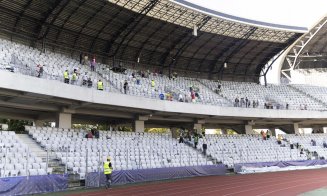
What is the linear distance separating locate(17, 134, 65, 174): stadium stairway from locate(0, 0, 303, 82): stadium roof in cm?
1240

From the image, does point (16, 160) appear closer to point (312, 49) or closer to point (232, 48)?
point (232, 48)

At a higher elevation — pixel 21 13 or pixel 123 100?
pixel 21 13

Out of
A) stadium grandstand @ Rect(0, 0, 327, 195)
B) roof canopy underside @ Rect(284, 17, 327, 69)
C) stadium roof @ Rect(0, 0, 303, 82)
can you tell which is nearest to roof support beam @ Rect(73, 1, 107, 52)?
stadium roof @ Rect(0, 0, 303, 82)

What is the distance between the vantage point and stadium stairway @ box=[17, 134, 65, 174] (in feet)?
60.5

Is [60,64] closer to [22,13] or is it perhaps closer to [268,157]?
[22,13]

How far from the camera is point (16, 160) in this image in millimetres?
16594

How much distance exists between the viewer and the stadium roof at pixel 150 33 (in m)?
28.7

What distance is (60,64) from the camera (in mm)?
28156

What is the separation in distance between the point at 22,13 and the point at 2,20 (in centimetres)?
183

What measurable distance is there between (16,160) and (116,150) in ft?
26.5

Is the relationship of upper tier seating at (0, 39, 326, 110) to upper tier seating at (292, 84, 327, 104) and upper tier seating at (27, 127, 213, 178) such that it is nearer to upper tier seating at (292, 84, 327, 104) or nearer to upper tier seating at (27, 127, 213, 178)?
upper tier seating at (292, 84, 327, 104)

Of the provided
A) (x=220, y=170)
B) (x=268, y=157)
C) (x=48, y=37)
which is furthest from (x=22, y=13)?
(x=268, y=157)

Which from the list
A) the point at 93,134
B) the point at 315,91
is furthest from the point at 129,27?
the point at 315,91

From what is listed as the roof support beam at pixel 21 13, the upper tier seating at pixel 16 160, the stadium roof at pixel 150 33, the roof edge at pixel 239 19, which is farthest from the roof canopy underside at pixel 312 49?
the upper tier seating at pixel 16 160
